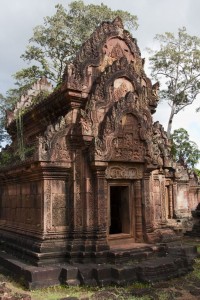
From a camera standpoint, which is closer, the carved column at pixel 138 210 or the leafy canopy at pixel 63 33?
the carved column at pixel 138 210

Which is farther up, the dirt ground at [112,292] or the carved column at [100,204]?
the carved column at [100,204]

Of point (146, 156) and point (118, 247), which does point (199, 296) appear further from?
point (146, 156)

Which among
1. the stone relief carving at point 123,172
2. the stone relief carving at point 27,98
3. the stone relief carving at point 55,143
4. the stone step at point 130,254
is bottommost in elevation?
the stone step at point 130,254

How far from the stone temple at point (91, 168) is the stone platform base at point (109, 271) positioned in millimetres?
280

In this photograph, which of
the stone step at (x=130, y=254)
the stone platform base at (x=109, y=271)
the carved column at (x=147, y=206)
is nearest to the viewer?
the stone platform base at (x=109, y=271)

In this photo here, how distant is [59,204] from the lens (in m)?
8.09

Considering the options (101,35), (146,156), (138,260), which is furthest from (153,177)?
(101,35)

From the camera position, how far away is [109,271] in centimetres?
707

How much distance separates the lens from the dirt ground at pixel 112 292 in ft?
20.3

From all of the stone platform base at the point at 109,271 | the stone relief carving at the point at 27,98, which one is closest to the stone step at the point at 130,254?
the stone platform base at the point at 109,271

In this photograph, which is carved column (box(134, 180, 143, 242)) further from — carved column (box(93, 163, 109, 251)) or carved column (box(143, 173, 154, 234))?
carved column (box(93, 163, 109, 251))

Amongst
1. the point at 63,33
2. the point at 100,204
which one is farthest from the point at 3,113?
the point at 100,204

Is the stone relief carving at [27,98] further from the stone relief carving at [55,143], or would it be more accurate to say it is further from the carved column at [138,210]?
the carved column at [138,210]

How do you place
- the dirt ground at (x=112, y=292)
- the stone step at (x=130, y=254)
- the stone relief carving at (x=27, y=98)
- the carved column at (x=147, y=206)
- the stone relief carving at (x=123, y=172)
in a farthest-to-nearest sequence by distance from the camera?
the stone relief carving at (x=27, y=98) → the carved column at (x=147, y=206) → the stone relief carving at (x=123, y=172) → the stone step at (x=130, y=254) → the dirt ground at (x=112, y=292)
